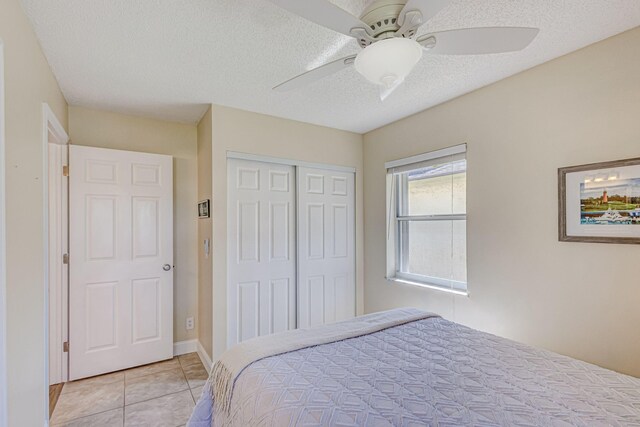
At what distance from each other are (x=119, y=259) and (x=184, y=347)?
1.12 meters

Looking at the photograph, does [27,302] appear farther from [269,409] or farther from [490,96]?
[490,96]

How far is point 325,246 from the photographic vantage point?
3428 mm

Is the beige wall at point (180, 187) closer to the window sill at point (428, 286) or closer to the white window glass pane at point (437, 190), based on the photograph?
the window sill at point (428, 286)

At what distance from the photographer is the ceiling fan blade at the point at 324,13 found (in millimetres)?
1082

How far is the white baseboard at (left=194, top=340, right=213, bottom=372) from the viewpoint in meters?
2.79

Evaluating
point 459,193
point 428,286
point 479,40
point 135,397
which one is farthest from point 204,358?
point 479,40

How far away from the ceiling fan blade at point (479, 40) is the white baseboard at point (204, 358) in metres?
2.89

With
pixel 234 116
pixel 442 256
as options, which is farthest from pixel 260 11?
pixel 442 256

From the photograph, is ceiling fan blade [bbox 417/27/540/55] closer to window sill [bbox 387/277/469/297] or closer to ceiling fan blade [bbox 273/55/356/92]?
ceiling fan blade [bbox 273/55/356/92]

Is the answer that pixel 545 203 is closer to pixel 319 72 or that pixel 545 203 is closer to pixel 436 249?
pixel 436 249

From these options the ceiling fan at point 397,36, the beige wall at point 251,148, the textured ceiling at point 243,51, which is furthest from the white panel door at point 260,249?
the ceiling fan at point 397,36

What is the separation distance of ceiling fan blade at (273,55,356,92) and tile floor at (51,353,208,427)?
90.2 inches

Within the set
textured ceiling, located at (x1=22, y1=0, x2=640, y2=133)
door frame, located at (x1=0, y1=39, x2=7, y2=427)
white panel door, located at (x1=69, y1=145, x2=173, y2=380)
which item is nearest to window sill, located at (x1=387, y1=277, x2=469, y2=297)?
textured ceiling, located at (x1=22, y1=0, x2=640, y2=133)

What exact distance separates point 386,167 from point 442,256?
3.59ft
